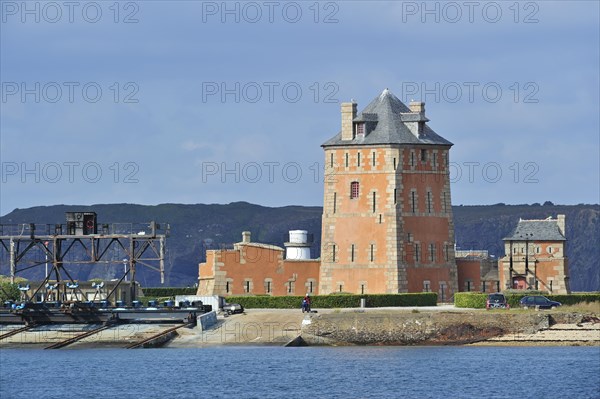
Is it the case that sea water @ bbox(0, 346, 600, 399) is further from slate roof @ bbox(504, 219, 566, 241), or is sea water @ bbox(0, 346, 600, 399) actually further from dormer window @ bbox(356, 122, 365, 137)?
slate roof @ bbox(504, 219, 566, 241)

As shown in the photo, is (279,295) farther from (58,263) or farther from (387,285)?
(58,263)

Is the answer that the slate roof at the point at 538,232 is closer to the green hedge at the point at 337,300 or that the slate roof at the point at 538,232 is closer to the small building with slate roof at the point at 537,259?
the small building with slate roof at the point at 537,259

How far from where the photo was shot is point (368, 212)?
115 meters

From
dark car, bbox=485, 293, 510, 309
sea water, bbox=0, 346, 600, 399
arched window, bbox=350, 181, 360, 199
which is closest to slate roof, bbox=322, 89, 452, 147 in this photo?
arched window, bbox=350, 181, 360, 199

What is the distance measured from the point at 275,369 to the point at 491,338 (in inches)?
680

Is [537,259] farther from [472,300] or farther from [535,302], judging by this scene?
[535,302]

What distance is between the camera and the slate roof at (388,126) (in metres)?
115

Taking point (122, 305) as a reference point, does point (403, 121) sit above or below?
above

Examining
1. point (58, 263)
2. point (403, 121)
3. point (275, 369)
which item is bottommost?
point (275, 369)

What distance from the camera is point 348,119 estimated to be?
4582 inches

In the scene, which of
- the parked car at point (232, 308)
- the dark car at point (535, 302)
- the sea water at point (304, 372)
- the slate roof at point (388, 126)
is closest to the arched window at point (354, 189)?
the slate roof at point (388, 126)

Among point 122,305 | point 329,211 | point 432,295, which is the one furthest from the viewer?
point 329,211

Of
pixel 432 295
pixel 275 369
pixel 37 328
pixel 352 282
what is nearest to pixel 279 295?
pixel 352 282

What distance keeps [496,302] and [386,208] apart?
54.1 ft
